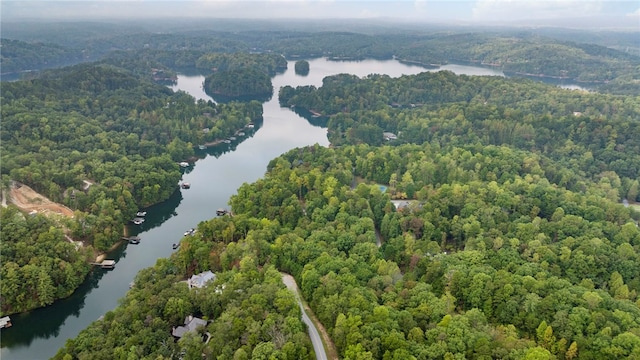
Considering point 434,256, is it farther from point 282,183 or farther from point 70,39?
point 70,39

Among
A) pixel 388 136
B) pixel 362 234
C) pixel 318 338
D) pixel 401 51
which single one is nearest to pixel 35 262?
pixel 318 338

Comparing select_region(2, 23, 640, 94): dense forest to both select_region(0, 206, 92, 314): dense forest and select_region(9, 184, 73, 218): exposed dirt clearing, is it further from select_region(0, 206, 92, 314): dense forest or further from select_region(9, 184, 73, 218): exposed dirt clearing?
select_region(0, 206, 92, 314): dense forest

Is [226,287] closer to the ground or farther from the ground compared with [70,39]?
closer to the ground

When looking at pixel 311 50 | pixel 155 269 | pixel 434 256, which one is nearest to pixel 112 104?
pixel 155 269

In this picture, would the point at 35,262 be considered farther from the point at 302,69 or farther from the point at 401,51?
the point at 401,51

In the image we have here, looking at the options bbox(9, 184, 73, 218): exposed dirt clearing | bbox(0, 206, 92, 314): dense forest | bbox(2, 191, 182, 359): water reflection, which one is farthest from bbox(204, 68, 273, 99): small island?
bbox(0, 206, 92, 314): dense forest

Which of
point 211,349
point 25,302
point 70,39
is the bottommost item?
point 25,302

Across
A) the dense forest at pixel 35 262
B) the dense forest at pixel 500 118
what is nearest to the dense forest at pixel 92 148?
the dense forest at pixel 35 262
